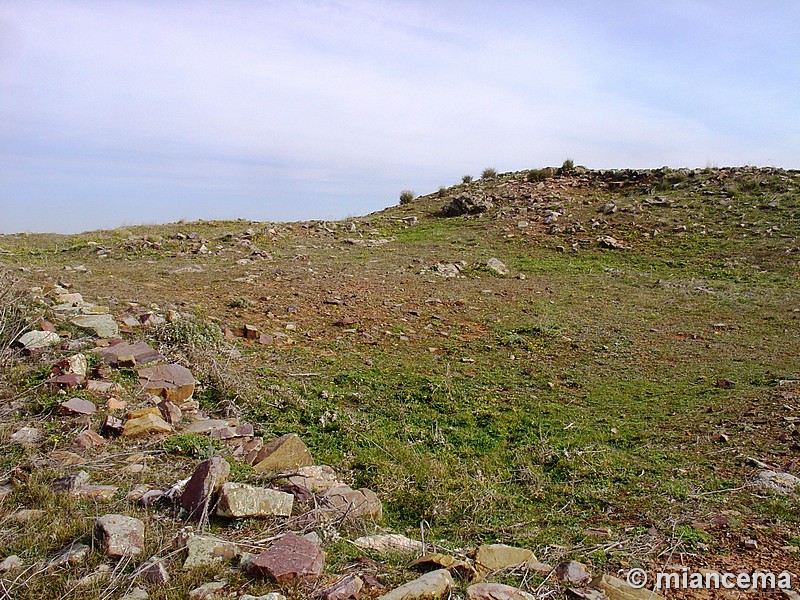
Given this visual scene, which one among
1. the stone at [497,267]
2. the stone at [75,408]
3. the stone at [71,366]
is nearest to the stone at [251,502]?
the stone at [75,408]

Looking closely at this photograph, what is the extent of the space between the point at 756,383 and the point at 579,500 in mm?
2930

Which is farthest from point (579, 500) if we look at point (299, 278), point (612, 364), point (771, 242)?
point (771, 242)

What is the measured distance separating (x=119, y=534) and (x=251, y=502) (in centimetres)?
60

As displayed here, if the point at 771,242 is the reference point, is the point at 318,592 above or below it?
below

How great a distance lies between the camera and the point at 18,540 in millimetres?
2373

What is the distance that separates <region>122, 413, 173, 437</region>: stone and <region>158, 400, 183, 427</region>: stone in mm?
156

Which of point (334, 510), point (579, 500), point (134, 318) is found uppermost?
point (134, 318)

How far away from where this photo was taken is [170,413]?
160 inches

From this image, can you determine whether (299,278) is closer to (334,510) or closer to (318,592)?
(334,510)

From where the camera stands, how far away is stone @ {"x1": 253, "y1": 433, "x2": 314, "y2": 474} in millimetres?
3516

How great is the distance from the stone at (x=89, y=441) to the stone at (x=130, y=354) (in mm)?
1175

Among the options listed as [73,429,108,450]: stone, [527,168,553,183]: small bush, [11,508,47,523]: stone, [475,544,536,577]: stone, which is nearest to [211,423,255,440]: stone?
[73,429,108,450]: stone

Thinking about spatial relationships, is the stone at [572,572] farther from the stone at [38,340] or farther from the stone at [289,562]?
the stone at [38,340]

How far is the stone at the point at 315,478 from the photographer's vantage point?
3.32 meters
